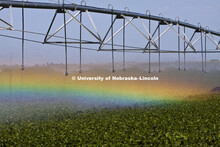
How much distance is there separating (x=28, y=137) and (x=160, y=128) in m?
7.61

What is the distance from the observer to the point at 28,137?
60.7 feet

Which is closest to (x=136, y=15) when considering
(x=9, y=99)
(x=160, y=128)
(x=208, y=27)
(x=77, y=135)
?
(x=160, y=128)

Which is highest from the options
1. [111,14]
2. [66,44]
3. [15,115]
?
[111,14]

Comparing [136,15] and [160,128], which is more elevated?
[136,15]

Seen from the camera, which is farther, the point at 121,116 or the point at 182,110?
the point at 182,110

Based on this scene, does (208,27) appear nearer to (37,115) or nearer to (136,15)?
(136,15)

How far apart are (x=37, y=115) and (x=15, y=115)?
7.45 feet

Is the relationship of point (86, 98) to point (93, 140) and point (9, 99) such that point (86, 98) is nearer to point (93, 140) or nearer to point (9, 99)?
point (9, 99)

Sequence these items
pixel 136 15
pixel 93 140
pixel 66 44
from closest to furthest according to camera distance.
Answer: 1. pixel 93 140
2. pixel 66 44
3. pixel 136 15

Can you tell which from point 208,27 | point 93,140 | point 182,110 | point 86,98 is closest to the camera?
point 93,140

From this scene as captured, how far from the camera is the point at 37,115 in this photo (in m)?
29.5

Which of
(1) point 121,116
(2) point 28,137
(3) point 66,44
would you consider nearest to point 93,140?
(2) point 28,137

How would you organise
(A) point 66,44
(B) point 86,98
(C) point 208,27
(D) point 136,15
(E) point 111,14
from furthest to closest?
(B) point 86,98 → (C) point 208,27 → (D) point 136,15 → (E) point 111,14 → (A) point 66,44

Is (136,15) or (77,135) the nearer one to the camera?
(77,135)
